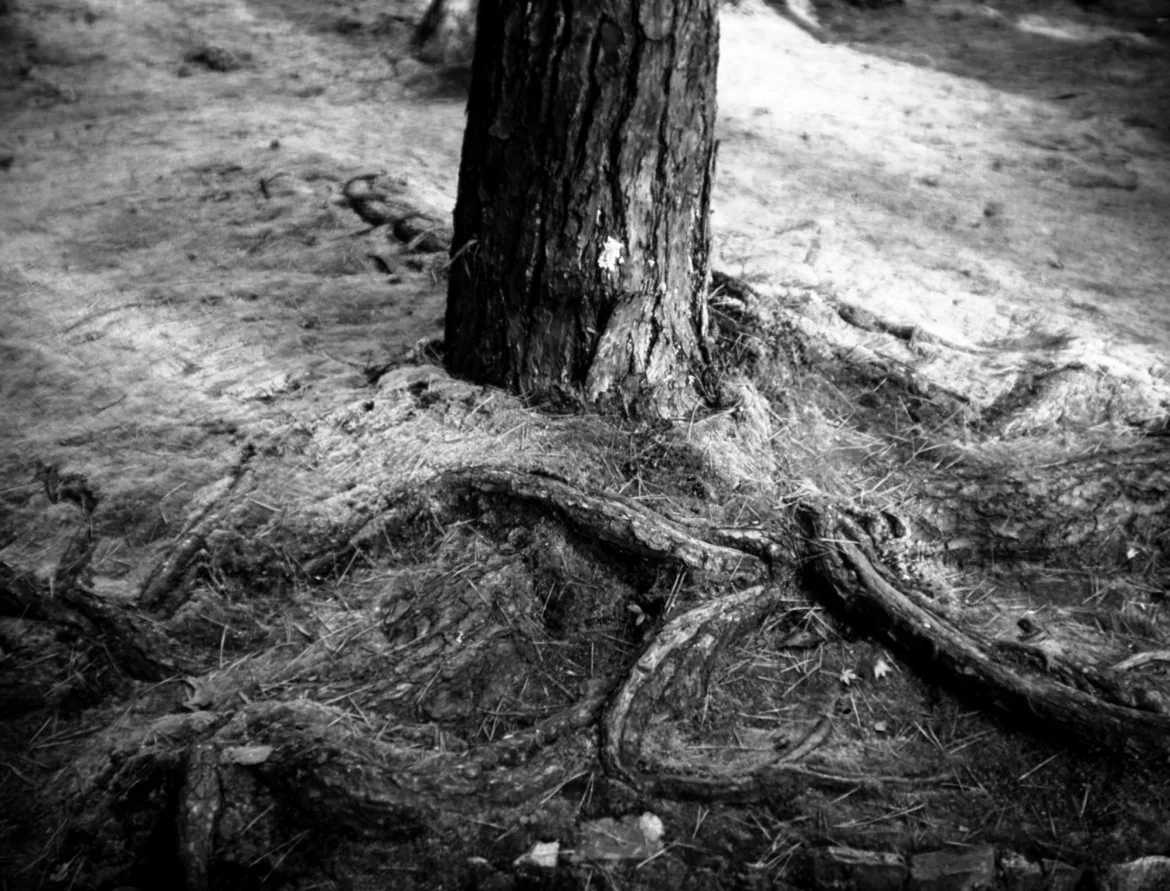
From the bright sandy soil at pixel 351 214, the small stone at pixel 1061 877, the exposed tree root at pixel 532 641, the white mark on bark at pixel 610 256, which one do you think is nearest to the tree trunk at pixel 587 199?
the white mark on bark at pixel 610 256

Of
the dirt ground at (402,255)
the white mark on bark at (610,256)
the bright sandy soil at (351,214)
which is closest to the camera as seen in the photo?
the dirt ground at (402,255)

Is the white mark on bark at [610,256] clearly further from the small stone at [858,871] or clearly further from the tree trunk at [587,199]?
the small stone at [858,871]

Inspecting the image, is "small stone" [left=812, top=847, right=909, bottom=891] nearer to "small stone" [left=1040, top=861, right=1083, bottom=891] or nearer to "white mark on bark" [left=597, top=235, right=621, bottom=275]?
"small stone" [left=1040, top=861, right=1083, bottom=891]

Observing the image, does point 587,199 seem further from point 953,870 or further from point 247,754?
point 953,870

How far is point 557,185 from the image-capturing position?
2.83 meters

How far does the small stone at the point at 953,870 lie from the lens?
6.91 ft

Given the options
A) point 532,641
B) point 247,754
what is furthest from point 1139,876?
point 247,754

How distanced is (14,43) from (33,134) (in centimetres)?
170

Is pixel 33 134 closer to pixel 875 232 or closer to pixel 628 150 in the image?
pixel 628 150

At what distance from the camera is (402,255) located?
4211mm

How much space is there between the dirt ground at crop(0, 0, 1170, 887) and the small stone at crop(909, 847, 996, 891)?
Answer: 5 centimetres

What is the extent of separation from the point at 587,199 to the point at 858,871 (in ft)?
6.55

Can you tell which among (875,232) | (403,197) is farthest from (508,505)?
(875,232)

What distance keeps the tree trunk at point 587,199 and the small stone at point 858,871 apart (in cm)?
152
